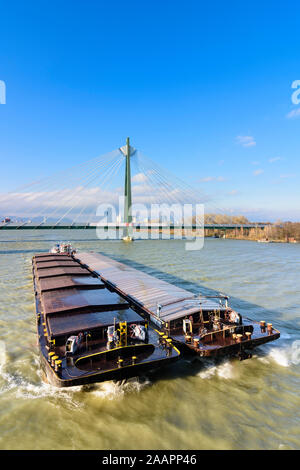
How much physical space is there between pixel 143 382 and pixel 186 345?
1781 mm

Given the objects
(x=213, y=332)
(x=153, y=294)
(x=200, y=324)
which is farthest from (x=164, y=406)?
(x=153, y=294)

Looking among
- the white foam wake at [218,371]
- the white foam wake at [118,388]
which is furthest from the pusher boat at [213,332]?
the white foam wake at [118,388]

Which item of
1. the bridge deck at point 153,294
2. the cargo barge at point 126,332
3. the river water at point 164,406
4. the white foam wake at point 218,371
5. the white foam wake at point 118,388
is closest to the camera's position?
the river water at point 164,406

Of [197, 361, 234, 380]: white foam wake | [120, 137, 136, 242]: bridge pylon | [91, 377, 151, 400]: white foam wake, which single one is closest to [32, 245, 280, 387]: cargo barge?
[197, 361, 234, 380]: white foam wake

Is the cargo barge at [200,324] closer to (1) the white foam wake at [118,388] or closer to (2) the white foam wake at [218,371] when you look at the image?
(2) the white foam wake at [218,371]

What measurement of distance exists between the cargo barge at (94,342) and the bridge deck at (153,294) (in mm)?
1033

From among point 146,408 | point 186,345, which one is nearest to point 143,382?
point 146,408

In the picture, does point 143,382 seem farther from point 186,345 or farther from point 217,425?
point 217,425

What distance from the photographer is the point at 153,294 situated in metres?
12.7

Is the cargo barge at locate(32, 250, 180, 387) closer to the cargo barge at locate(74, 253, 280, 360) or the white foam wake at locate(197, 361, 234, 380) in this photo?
the cargo barge at locate(74, 253, 280, 360)

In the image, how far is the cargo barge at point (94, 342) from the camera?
7348 millimetres

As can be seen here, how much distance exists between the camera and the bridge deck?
10617 millimetres

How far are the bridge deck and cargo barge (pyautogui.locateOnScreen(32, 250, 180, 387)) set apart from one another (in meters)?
1.03

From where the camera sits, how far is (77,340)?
8.26m
